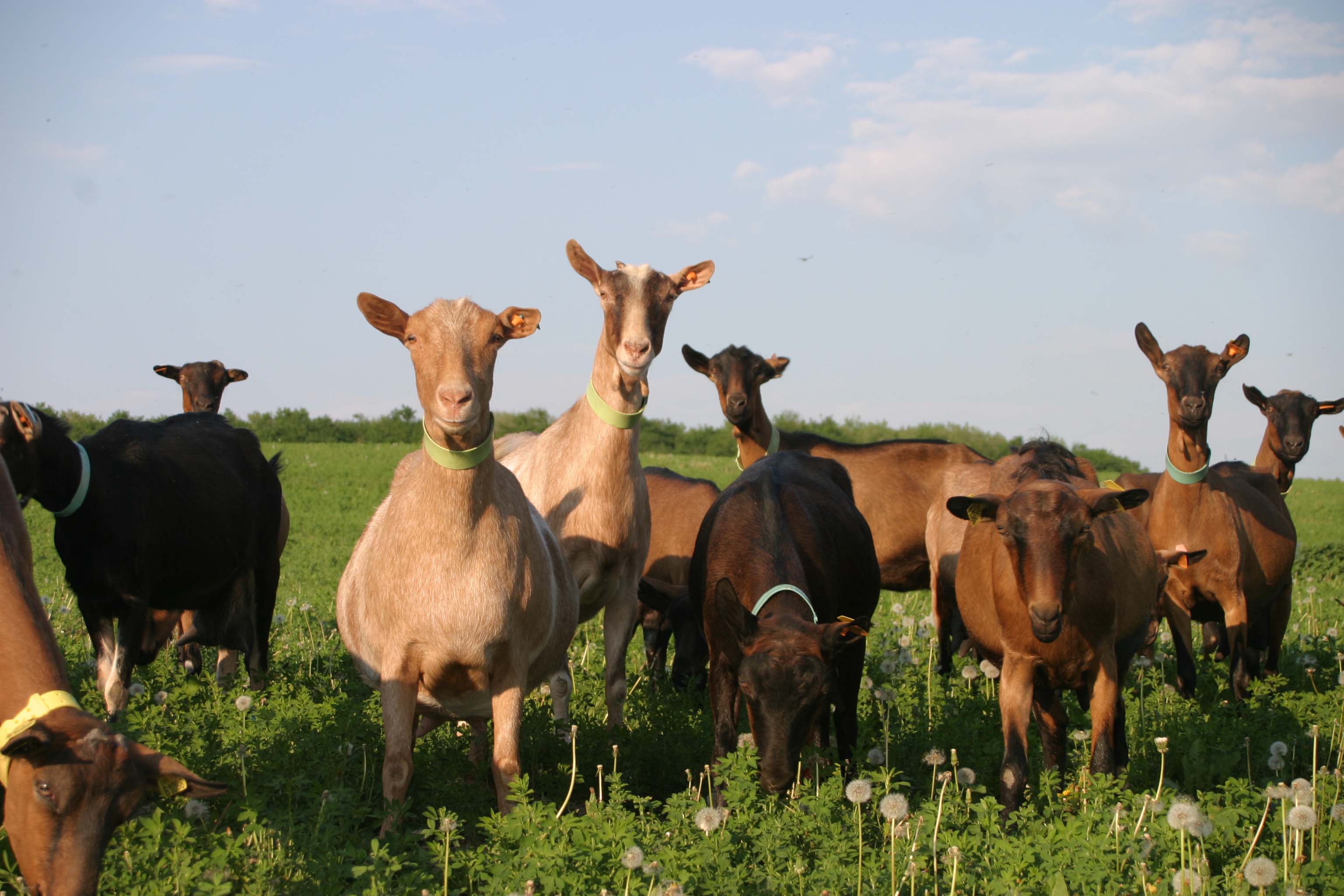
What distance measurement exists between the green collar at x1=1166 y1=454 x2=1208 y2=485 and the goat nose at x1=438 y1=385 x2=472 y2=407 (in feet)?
25.5

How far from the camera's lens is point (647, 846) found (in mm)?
5066

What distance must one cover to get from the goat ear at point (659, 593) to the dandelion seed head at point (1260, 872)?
5.29 meters

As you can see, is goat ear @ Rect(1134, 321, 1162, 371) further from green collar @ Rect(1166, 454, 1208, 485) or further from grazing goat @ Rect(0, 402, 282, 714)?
grazing goat @ Rect(0, 402, 282, 714)

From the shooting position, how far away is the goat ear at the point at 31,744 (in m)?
3.75

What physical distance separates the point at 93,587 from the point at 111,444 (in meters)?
1.17

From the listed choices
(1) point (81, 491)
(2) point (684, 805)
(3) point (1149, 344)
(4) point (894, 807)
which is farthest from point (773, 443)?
(4) point (894, 807)

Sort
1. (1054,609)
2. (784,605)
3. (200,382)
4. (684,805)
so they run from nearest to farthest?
(684,805), (1054,609), (784,605), (200,382)

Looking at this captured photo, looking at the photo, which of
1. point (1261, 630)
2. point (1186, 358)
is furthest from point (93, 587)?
point (1261, 630)

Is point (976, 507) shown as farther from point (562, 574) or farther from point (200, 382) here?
point (200, 382)

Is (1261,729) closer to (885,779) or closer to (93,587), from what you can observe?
(885,779)

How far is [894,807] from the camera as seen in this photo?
5.09 metres

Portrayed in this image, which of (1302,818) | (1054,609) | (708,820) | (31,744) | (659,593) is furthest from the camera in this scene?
(659,593)

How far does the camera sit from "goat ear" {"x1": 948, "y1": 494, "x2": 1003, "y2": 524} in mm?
7215

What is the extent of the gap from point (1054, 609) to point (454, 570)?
127 inches
